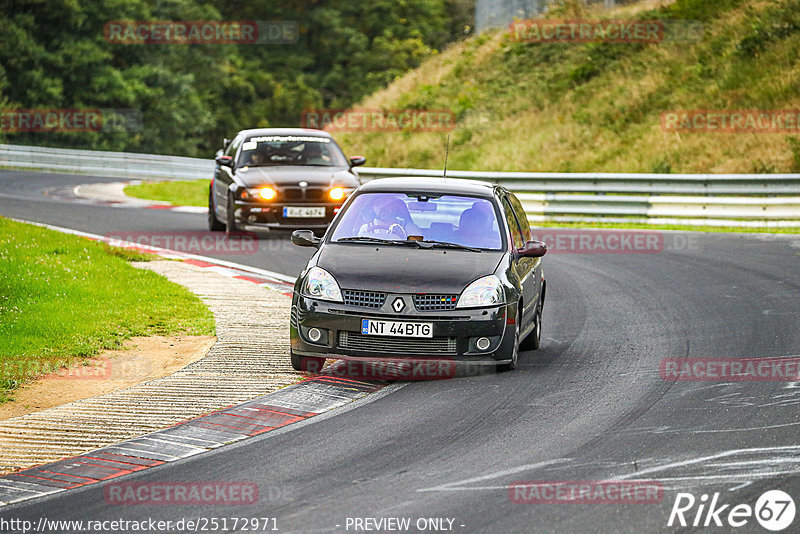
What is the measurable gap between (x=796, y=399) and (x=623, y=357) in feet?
6.35

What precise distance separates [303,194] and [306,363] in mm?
9375

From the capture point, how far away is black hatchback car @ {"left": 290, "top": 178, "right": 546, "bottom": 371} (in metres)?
8.91

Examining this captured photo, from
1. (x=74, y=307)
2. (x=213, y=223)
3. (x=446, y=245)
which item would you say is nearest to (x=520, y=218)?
(x=446, y=245)

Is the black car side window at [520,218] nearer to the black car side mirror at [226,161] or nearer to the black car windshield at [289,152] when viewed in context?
the black car windshield at [289,152]

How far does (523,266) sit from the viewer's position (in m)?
10.1

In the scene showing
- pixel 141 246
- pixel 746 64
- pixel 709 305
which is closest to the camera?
pixel 709 305

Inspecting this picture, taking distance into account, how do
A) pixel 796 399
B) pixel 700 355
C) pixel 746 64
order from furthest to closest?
pixel 746 64 → pixel 700 355 → pixel 796 399

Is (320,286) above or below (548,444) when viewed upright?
above

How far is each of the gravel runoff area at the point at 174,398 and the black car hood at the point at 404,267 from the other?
0.94m

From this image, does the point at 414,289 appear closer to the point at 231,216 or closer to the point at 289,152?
the point at 231,216

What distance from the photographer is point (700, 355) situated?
9.95 meters

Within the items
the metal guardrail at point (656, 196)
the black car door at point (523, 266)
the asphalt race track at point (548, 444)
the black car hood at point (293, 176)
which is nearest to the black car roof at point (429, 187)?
the black car door at point (523, 266)

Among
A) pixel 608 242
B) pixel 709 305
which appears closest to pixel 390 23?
pixel 608 242

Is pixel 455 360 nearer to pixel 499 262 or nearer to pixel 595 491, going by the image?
pixel 499 262
